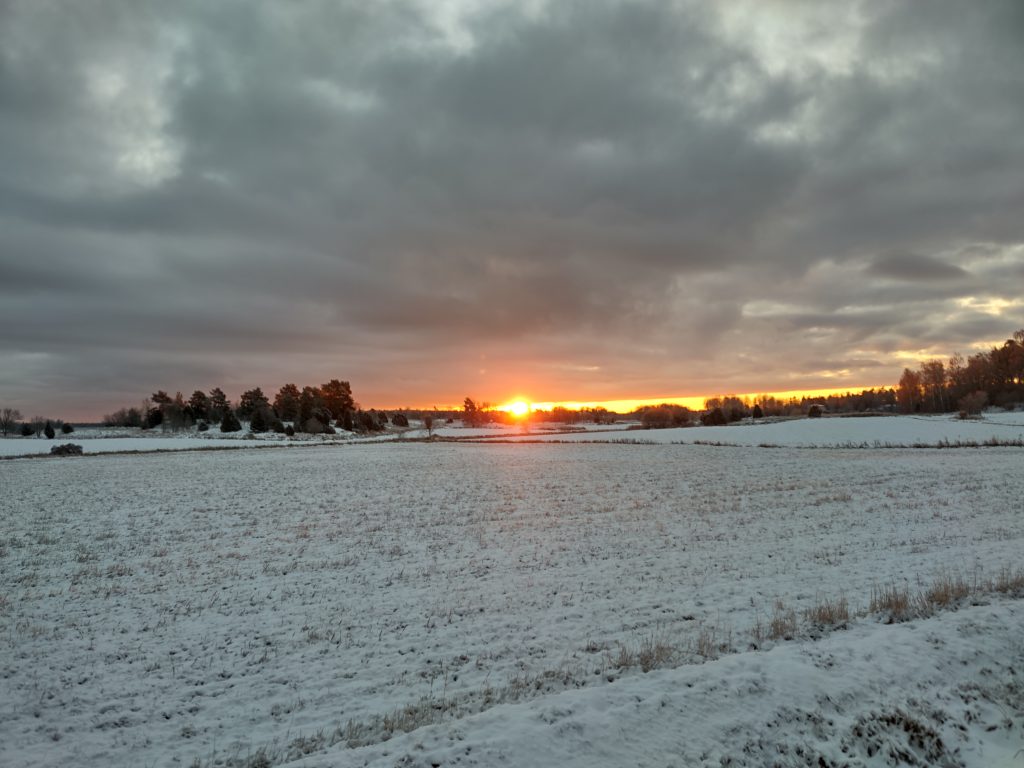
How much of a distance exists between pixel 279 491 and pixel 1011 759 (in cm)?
3150

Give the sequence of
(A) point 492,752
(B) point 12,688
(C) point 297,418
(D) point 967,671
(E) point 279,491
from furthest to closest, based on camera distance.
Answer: (C) point 297,418 → (E) point 279,491 → (B) point 12,688 → (D) point 967,671 → (A) point 492,752

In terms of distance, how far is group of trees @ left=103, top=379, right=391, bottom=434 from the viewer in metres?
126

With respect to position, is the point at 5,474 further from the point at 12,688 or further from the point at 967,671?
the point at 967,671

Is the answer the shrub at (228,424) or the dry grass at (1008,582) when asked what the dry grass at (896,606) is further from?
the shrub at (228,424)

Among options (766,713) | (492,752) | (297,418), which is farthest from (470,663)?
(297,418)

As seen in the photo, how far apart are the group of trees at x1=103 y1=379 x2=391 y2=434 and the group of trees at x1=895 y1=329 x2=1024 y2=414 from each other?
448 ft

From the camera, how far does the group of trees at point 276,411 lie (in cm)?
12588

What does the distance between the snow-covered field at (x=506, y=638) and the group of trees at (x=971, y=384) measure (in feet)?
410

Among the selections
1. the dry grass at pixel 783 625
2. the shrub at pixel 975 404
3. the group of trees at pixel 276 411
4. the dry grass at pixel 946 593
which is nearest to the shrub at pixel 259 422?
the group of trees at pixel 276 411

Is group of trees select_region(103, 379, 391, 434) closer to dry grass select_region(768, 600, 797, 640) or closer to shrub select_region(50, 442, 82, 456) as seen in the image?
shrub select_region(50, 442, 82, 456)

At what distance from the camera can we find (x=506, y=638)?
1012 cm

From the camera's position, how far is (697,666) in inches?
301

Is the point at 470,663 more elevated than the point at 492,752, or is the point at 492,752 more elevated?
the point at 492,752

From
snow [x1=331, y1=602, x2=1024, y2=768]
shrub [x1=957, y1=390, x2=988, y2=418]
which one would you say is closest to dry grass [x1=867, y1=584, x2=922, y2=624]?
snow [x1=331, y1=602, x2=1024, y2=768]
